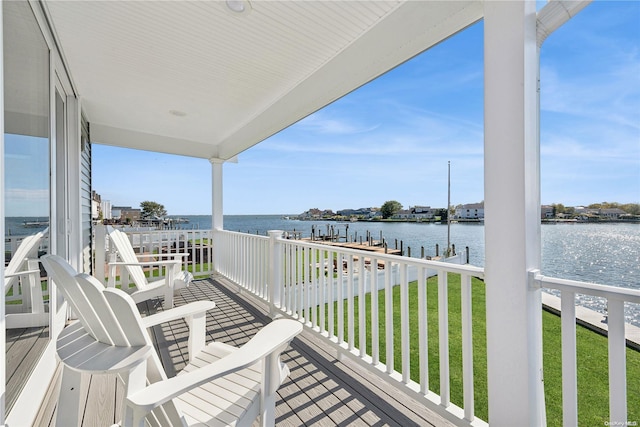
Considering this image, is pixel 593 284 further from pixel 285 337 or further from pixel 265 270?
pixel 265 270

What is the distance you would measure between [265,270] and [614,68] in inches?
137

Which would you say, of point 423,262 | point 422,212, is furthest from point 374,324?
point 422,212

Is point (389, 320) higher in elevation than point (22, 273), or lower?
lower

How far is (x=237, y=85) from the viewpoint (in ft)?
11.2

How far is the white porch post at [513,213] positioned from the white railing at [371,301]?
206 mm

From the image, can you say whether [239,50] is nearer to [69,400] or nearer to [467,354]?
[69,400]

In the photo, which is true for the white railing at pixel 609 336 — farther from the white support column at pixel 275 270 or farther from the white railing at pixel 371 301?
the white support column at pixel 275 270

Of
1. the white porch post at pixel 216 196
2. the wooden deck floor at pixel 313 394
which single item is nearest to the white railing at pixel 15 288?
the wooden deck floor at pixel 313 394

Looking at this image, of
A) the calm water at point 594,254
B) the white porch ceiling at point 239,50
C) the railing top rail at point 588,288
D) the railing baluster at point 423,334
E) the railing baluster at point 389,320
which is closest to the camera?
the railing top rail at point 588,288

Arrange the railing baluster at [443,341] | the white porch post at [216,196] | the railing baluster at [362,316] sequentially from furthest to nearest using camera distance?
the white porch post at [216,196], the railing baluster at [362,316], the railing baluster at [443,341]

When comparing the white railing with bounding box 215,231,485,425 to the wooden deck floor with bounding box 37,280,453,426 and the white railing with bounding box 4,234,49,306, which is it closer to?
the wooden deck floor with bounding box 37,280,453,426

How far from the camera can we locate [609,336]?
1124 mm

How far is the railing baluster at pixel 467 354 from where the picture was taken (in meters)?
1.58

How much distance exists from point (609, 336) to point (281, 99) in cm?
355
